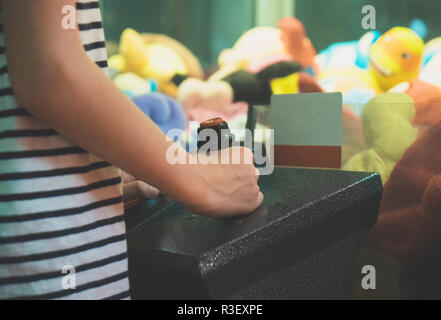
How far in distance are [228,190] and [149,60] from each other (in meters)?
1.18

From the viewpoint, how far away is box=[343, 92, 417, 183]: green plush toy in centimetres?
66

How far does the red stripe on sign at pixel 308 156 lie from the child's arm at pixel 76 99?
1.05 feet

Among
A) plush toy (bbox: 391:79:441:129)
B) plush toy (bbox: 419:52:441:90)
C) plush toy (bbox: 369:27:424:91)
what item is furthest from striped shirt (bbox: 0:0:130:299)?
plush toy (bbox: 369:27:424:91)

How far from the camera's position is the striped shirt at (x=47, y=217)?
0.96ft

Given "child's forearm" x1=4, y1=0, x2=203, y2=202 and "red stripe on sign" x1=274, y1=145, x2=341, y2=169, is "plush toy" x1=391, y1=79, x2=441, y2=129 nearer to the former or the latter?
"red stripe on sign" x1=274, y1=145, x2=341, y2=169

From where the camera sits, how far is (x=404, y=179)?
2.10 ft

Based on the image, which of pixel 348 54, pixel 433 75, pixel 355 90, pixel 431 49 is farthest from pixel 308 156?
pixel 348 54

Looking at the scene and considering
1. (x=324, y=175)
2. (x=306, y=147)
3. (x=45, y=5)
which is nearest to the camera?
(x=45, y=5)

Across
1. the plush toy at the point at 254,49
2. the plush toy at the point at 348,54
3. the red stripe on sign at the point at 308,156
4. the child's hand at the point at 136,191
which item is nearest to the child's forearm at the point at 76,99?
the child's hand at the point at 136,191

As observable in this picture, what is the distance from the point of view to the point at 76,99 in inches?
11.1

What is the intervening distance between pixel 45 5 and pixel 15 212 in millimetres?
132

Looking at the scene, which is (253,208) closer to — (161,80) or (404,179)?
(404,179)

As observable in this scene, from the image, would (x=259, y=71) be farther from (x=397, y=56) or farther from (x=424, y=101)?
(x=424, y=101)
